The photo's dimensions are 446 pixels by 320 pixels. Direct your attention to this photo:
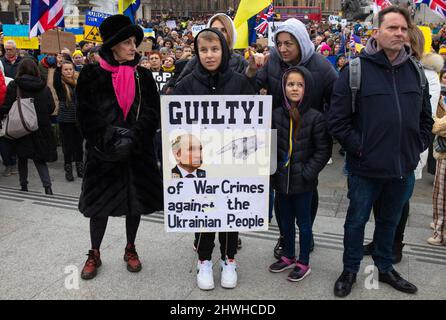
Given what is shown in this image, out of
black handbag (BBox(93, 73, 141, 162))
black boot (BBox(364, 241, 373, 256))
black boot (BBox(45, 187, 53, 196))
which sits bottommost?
black boot (BBox(364, 241, 373, 256))

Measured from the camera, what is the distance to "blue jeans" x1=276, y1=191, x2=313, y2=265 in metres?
3.43

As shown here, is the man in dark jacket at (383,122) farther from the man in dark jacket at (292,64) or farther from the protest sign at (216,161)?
the protest sign at (216,161)

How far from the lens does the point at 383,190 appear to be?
332cm

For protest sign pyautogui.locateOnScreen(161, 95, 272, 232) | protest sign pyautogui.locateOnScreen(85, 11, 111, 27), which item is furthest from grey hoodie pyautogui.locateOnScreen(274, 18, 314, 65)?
protest sign pyautogui.locateOnScreen(85, 11, 111, 27)

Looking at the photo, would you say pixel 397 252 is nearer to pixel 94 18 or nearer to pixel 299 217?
pixel 299 217

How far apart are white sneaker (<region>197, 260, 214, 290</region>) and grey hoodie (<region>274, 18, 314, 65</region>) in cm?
170

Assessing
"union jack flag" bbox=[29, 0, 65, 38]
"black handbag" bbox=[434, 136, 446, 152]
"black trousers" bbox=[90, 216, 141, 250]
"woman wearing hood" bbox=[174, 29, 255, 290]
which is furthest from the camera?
"union jack flag" bbox=[29, 0, 65, 38]

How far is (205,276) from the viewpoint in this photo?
3.35 meters

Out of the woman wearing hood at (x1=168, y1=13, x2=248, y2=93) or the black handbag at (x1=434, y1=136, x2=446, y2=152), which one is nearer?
the woman wearing hood at (x1=168, y1=13, x2=248, y2=93)

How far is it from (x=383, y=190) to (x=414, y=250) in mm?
1196

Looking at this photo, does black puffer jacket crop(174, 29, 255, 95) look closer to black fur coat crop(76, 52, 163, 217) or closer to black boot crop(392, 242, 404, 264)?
black fur coat crop(76, 52, 163, 217)

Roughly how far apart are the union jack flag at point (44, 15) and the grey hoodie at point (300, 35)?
19.0 feet

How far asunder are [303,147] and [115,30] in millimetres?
1612

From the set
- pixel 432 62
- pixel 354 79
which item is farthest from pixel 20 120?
pixel 432 62
